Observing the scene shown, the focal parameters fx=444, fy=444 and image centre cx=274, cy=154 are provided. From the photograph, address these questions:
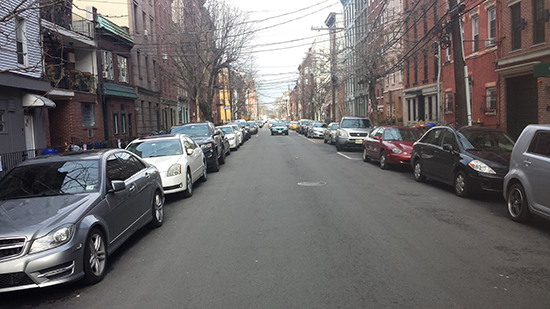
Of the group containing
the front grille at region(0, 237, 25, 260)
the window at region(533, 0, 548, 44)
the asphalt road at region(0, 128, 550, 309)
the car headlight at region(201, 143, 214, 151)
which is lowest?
the asphalt road at region(0, 128, 550, 309)

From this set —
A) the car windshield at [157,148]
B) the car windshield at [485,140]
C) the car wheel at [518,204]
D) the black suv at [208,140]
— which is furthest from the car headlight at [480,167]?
the black suv at [208,140]

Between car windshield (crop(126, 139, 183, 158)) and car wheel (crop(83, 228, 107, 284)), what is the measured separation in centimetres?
580

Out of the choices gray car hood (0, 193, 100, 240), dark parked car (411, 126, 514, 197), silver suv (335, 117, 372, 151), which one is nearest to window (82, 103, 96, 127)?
silver suv (335, 117, 372, 151)

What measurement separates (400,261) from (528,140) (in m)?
3.69

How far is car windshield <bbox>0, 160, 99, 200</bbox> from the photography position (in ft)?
19.5

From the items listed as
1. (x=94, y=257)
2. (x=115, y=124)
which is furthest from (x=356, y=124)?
(x=94, y=257)

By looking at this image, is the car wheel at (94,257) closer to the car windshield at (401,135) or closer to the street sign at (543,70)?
the car windshield at (401,135)

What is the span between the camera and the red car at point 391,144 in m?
15.0

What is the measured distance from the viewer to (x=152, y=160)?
421 inches

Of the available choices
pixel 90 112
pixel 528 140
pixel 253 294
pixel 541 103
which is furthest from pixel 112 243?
pixel 90 112

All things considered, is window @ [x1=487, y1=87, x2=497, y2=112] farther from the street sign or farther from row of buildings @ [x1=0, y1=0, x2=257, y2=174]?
row of buildings @ [x1=0, y1=0, x2=257, y2=174]

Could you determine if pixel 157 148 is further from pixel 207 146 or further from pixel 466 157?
pixel 466 157

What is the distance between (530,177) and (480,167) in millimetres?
2297

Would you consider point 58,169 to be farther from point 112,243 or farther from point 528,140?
point 528,140
